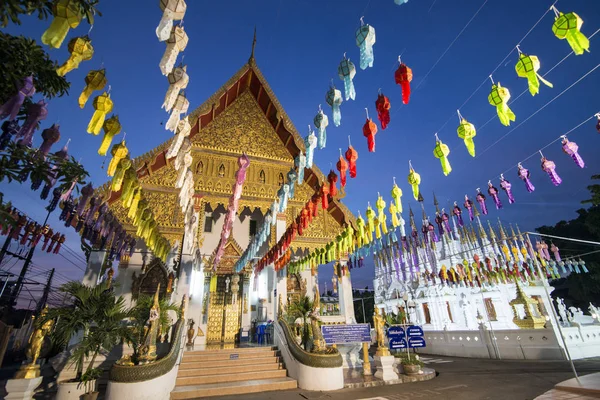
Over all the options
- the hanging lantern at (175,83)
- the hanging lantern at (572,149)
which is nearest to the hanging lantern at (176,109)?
the hanging lantern at (175,83)

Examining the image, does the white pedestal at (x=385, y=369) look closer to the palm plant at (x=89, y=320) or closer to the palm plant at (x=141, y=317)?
the palm plant at (x=141, y=317)

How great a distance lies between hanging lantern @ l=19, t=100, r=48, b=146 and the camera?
4.21m

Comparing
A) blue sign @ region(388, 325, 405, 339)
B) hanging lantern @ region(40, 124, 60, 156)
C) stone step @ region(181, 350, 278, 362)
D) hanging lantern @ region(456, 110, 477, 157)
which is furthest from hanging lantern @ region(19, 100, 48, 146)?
blue sign @ region(388, 325, 405, 339)

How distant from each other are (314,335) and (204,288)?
24.4ft

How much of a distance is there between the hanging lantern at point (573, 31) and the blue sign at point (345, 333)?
8325 mm

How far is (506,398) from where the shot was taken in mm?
5566

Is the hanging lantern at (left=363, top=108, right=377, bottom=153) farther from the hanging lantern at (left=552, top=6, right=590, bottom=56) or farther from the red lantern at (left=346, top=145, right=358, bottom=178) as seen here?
the hanging lantern at (left=552, top=6, right=590, bottom=56)

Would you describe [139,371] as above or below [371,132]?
below

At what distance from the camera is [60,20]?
3203 mm

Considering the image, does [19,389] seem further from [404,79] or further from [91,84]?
[404,79]

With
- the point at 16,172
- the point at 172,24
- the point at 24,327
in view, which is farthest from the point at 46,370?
the point at 24,327

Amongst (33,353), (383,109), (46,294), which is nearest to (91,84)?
(383,109)

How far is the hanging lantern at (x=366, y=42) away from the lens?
4.55m

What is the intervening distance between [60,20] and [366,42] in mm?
4390
